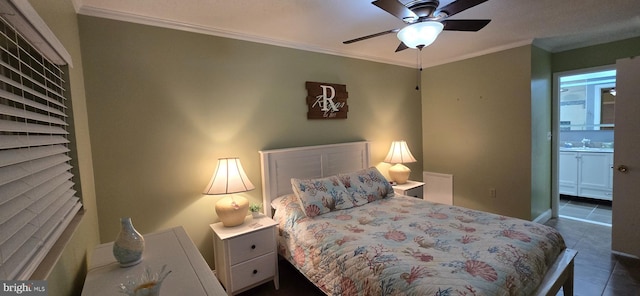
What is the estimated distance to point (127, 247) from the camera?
138 cm

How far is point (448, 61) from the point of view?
3.88 m

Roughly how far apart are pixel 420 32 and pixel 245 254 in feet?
6.69

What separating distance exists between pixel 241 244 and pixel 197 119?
112 centimetres

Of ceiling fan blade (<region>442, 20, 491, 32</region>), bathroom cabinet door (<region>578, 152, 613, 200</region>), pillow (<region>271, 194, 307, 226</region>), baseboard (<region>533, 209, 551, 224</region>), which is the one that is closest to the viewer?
ceiling fan blade (<region>442, 20, 491, 32</region>)

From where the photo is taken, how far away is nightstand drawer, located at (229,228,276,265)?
7.21 feet

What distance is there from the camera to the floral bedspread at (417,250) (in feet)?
4.69

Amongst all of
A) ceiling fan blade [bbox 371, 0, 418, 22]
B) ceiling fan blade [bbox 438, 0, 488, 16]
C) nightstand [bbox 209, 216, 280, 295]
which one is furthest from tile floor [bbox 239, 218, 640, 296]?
ceiling fan blade [bbox 438, 0, 488, 16]

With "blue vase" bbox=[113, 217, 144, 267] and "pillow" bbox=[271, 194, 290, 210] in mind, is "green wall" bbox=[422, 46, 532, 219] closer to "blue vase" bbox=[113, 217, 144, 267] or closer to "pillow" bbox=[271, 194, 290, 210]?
"pillow" bbox=[271, 194, 290, 210]

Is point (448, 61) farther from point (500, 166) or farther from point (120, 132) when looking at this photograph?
point (120, 132)

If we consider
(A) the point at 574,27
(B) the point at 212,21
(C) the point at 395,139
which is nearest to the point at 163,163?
(B) the point at 212,21

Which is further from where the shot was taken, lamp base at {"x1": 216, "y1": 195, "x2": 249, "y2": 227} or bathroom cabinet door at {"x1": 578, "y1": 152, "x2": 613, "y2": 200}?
bathroom cabinet door at {"x1": 578, "y1": 152, "x2": 613, "y2": 200}

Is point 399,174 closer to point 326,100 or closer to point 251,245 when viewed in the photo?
point 326,100

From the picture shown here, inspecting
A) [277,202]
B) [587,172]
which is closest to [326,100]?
[277,202]

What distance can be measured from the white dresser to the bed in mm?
827
